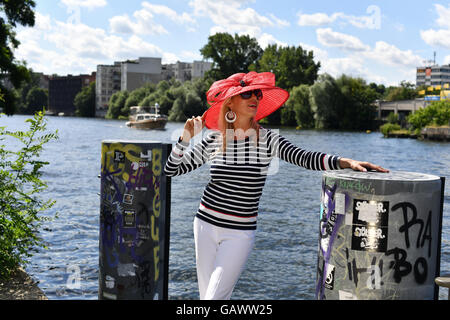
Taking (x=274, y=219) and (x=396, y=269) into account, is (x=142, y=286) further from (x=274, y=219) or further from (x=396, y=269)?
(x=274, y=219)

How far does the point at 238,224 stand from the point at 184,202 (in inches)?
597

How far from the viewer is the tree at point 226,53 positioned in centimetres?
10250

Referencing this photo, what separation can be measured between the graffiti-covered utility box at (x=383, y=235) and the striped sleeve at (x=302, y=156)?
12cm

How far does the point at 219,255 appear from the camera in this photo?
3365mm

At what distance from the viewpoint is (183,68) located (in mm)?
160125

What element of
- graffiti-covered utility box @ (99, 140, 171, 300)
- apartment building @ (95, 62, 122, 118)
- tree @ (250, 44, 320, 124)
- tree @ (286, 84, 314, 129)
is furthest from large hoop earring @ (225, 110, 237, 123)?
apartment building @ (95, 62, 122, 118)

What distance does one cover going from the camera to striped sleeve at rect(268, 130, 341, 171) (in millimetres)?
3266

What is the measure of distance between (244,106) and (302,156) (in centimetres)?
45

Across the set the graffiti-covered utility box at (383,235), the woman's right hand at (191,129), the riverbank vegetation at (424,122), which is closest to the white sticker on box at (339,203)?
the graffiti-covered utility box at (383,235)

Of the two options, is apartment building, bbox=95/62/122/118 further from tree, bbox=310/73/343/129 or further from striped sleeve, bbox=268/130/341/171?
striped sleeve, bbox=268/130/341/171

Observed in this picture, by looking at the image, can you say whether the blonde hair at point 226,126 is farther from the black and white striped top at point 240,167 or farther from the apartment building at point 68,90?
the apartment building at point 68,90

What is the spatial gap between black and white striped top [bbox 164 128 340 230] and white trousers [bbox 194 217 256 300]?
0.16ft

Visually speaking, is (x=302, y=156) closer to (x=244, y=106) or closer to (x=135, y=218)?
(x=244, y=106)
